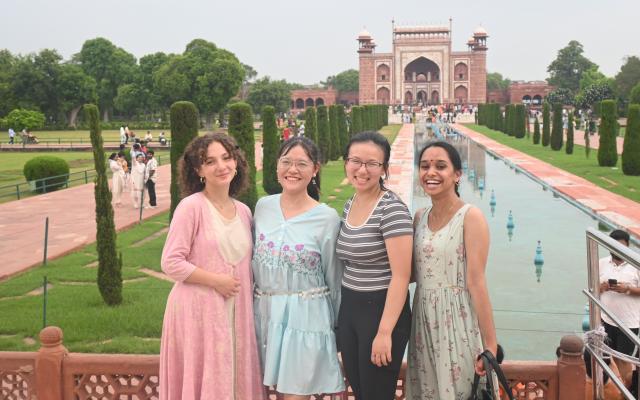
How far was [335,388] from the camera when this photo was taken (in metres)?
1.96

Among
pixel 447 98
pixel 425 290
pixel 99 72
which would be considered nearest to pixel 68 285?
pixel 425 290

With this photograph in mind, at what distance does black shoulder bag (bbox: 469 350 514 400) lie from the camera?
1703 millimetres

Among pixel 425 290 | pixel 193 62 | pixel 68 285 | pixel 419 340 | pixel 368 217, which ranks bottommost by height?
pixel 68 285

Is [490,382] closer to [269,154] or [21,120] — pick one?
[269,154]

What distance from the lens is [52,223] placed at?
829 centimetres

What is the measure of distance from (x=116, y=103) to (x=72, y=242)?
3036cm

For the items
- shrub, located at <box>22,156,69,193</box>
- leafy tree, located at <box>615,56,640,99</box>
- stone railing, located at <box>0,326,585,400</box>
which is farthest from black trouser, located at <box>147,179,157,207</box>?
leafy tree, located at <box>615,56,640,99</box>

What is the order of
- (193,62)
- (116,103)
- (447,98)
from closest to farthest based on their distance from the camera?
1. (193,62)
2. (116,103)
3. (447,98)

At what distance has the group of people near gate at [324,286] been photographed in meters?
1.86

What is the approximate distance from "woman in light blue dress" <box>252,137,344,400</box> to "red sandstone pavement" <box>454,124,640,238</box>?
18.4ft

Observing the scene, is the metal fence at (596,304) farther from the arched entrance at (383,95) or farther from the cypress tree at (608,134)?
the arched entrance at (383,95)

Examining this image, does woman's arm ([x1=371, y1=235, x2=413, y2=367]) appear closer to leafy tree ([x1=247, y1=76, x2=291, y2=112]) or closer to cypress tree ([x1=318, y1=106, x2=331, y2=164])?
cypress tree ([x1=318, y1=106, x2=331, y2=164])

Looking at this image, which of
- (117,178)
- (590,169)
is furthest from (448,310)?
(590,169)

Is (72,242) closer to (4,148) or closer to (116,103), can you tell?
(4,148)
